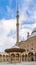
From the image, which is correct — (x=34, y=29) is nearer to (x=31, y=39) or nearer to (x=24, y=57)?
(x=31, y=39)

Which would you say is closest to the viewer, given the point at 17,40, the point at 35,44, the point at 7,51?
the point at 7,51

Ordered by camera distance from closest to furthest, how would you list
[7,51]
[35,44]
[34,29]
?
[7,51]
[35,44]
[34,29]

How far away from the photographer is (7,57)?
1284 inches

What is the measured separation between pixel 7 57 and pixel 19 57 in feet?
7.00

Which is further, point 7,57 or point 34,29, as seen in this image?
point 34,29

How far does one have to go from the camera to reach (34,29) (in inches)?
1804

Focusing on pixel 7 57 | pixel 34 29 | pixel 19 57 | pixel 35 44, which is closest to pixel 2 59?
pixel 7 57

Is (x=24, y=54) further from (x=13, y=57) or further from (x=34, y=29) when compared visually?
(x=34, y=29)

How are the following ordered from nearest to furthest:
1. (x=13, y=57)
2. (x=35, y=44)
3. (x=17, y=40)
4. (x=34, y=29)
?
(x=13, y=57) → (x=35, y=44) → (x=17, y=40) → (x=34, y=29)

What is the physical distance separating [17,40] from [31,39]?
126 inches

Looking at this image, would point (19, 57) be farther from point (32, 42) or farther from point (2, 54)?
point (32, 42)

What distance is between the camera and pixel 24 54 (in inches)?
1265

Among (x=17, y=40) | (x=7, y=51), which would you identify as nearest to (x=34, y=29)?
(x=17, y=40)

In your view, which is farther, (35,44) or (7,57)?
(35,44)
